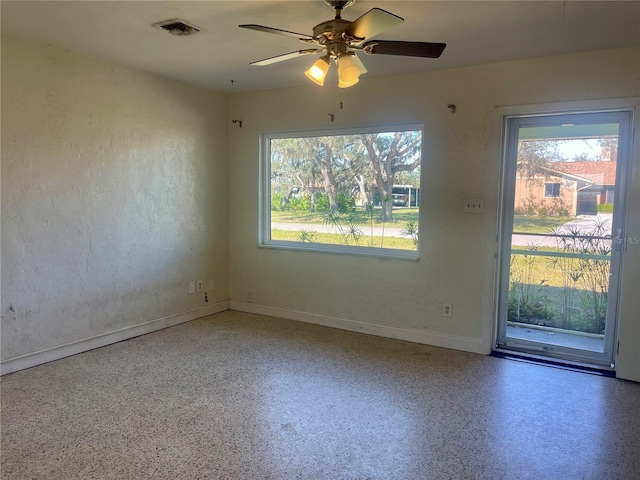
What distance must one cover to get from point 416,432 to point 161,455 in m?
1.39

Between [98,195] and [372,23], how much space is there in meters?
2.74

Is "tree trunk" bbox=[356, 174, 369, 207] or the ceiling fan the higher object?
the ceiling fan

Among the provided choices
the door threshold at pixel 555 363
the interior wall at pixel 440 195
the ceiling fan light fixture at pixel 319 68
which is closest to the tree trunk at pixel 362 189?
the interior wall at pixel 440 195

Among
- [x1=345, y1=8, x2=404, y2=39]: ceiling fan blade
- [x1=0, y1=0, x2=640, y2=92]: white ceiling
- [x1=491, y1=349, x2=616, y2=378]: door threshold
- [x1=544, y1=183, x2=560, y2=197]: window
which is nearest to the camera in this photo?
[x1=345, y1=8, x2=404, y2=39]: ceiling fan blade

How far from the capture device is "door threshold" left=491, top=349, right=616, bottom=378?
3.27 meters

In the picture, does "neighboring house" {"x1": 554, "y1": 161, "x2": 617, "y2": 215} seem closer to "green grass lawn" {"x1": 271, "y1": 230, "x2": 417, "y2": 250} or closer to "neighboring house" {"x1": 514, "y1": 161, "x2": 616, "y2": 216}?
"neighboring house" {"x1": 514, "y1": 161, "x2": 616, "y2": 216}

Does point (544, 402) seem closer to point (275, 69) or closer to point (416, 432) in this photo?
point (416, 432)

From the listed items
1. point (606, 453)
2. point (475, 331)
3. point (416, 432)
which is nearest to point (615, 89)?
point (475, 331)

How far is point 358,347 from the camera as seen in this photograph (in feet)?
12.4

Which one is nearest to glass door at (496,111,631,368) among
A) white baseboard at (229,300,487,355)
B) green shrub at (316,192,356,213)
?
white baseboard at (229,300,487,355)

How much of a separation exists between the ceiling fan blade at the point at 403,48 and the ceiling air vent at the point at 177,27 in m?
1.21

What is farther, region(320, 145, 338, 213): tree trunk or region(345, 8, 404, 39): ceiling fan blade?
region(320, 145, 338, 213): tree trunk

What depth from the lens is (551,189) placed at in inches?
137

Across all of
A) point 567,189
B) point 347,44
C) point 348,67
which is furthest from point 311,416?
point 567,189
